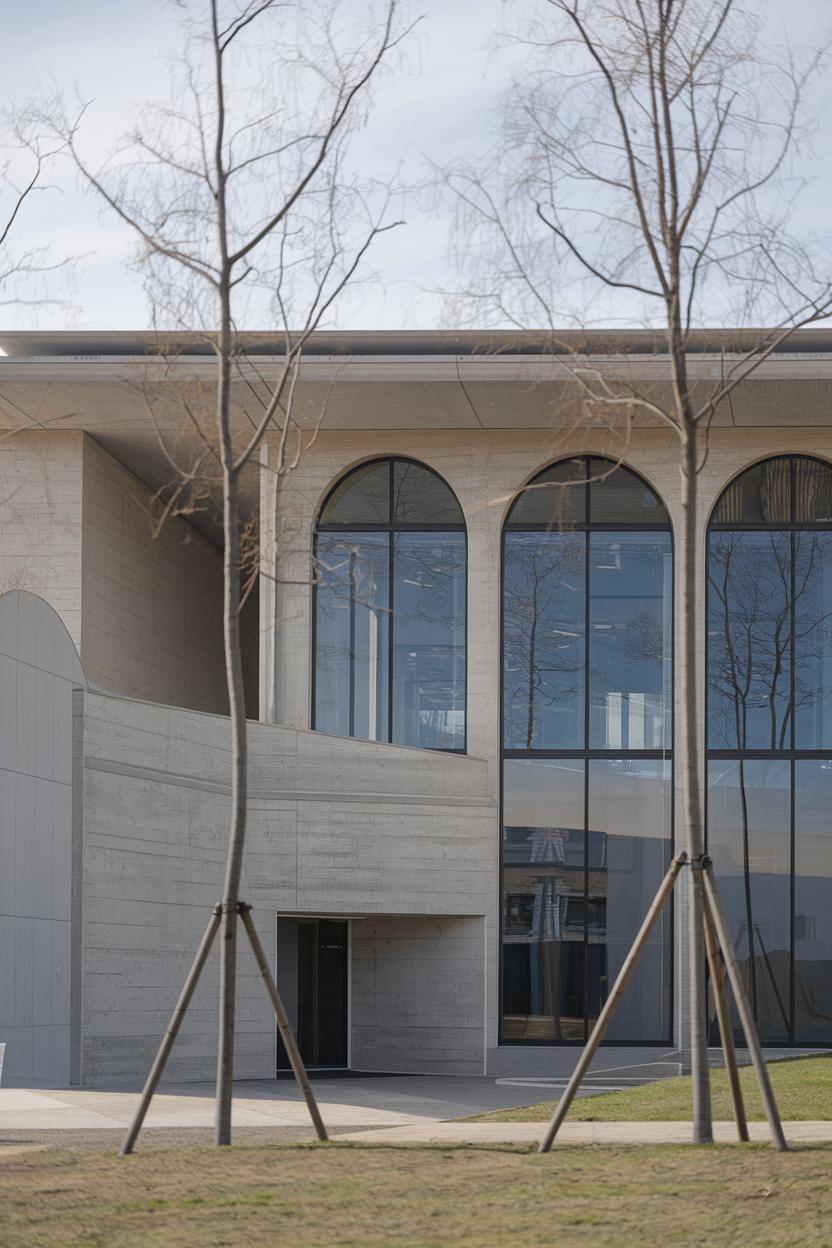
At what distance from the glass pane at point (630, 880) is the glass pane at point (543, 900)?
0.85ft

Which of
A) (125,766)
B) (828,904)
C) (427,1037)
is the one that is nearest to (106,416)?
(125,766)

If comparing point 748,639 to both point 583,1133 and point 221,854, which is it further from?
point 583,1133

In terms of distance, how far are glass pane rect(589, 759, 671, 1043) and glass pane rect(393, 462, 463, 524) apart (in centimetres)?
480

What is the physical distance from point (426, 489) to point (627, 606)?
12.7ft

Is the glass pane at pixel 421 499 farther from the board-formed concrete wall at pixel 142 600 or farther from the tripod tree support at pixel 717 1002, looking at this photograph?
the tripod tree support at pixel 717 1002

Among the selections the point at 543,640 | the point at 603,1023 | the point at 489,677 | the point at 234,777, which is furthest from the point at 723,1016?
the point at 543,640

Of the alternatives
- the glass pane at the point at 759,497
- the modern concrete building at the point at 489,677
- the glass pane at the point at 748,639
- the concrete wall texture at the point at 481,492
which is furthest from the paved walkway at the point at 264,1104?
the glass pane at the point at 759,497

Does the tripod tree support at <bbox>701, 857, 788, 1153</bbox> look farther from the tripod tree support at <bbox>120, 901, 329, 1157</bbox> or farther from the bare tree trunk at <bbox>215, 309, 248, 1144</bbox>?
the bare tree trunk at <bbox>215, 309, 248, 1144</bbox>

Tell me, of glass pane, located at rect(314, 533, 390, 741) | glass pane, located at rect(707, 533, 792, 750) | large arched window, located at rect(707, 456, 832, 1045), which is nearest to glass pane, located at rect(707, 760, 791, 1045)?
large arched window, located at rect(707, 456, 832, 1045)

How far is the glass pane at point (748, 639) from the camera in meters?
25.0

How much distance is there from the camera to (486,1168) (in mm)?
9719

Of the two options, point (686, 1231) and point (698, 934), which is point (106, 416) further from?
point (686, 1231)

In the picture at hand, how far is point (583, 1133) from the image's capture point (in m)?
11.8

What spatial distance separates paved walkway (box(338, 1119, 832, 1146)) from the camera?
11.2 m
